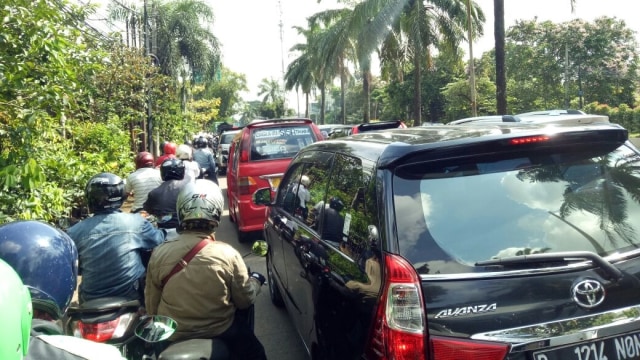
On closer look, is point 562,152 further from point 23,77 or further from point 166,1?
point 166,1

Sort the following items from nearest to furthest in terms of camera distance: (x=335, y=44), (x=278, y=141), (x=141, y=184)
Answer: (x=141, y=184) → (x=278, y=141) → (x=335, y=44)

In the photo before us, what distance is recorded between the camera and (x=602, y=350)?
1941mm

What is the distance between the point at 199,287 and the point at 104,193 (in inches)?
43.7

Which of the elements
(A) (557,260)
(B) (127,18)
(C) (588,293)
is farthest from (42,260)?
(B) (127,18)

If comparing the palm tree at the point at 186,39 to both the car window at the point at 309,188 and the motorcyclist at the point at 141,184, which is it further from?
the car window at the point at 309,188

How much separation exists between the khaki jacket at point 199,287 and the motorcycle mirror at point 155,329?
46 centimetres

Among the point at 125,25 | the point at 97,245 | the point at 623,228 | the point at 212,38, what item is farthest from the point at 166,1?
the point at 623,228

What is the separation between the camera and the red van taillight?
73.8 inches

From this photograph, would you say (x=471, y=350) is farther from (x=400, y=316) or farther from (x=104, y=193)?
(x=104, y=193)

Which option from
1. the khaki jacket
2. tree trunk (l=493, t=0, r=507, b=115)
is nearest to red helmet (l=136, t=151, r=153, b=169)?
the khaki jacket

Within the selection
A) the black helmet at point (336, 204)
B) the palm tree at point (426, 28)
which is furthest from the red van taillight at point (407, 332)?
the palm tree at point (426, 28)

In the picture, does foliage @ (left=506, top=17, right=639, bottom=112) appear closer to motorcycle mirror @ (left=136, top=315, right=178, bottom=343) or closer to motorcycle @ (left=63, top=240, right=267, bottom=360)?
motorcycle @ (left=63, top=240, right=267, bottom=360)

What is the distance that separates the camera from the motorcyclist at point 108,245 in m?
3.27

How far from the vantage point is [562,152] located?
2.31m
